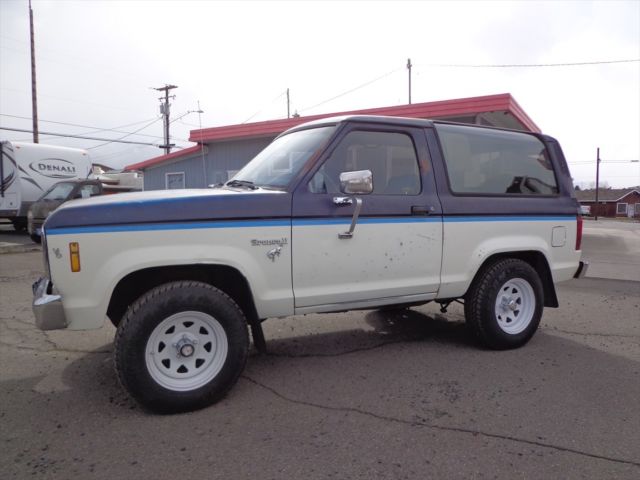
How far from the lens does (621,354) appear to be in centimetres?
452

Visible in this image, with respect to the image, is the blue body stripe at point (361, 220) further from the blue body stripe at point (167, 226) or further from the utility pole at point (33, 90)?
the utility pole at point (33, 90)

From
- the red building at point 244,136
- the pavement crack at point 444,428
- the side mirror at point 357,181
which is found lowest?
the pavement crack at point 444,428

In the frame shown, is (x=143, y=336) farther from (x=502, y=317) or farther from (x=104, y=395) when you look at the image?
(x=502, y=317)

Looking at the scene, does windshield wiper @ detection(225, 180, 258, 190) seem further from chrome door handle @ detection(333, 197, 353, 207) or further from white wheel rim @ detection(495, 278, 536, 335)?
white wheel rim @ detection(495, 278, 536, 335)

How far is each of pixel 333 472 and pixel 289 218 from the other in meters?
1.71

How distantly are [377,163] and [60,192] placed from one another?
521 inches

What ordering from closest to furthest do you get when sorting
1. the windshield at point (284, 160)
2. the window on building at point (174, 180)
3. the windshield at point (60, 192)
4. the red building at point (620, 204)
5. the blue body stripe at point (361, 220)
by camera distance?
the blue body stripe at point (361, 220) → the windshield at point (284, 160) → the windshield at point (60, 192) → the window on building at point (174, 180) → the red building at point (620, 204)

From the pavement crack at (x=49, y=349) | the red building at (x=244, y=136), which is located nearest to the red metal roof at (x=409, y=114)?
the red building at (x=244, y=136)

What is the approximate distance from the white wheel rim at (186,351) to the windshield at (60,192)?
1278cm

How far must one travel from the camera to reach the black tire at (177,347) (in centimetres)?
312

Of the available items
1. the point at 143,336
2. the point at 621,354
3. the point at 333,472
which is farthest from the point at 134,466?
the point at 621,354

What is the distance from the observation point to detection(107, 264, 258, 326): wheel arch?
3.47 meters

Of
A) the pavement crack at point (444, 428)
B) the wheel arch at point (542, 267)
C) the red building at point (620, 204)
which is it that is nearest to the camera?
the pavement crack at point (444, 428)

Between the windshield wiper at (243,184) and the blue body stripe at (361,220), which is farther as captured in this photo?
the windshield wiper at (243,184)
